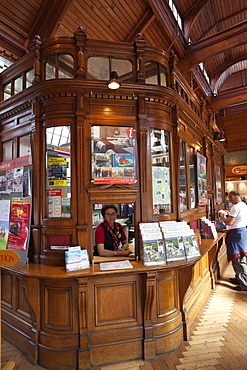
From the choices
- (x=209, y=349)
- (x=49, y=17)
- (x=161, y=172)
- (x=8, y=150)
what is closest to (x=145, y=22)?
(x=49, y=17)

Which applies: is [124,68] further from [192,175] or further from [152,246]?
[152,246]

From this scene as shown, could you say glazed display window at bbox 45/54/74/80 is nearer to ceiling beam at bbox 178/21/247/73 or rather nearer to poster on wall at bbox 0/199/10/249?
poster on wall at bbox 0/199/10/249

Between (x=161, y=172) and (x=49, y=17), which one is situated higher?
(x=49, y=17)

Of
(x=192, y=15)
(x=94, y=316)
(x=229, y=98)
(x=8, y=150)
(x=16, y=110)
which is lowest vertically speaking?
(x=94, y=316)

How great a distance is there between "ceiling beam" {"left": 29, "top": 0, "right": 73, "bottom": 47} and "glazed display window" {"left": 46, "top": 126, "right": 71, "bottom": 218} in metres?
2.67

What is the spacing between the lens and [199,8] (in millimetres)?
6059

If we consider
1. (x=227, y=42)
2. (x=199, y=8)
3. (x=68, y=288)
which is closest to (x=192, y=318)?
(x=68, y=288)

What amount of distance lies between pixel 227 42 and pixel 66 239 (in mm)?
5588

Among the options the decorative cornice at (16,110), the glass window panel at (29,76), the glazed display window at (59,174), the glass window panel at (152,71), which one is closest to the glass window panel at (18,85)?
the glass window panel at (29,76)

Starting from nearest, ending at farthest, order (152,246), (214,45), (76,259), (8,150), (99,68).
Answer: (76,259) → (152,246) → (99,68) → (8,150) → (214,45)

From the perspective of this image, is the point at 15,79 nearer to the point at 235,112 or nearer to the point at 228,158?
the point at 235,112

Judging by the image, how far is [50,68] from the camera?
3.36m

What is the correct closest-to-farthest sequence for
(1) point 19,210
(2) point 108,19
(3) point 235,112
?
(1) point 19,210 → (2) point 108,19 → (3) point 235,112

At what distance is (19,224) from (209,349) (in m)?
2.92
